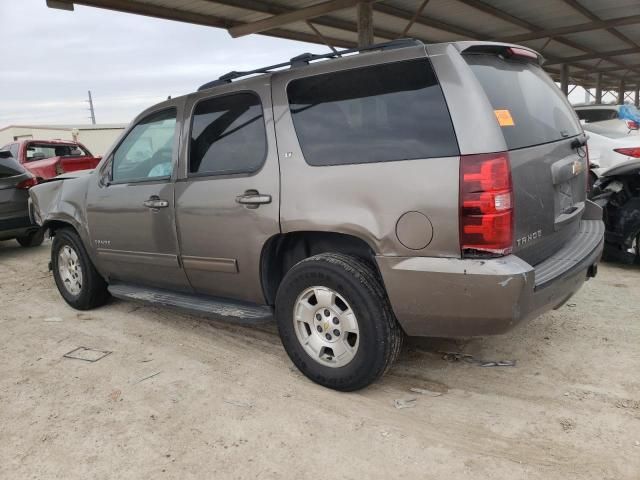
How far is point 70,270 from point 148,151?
1.58m

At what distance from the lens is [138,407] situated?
10.0 feet

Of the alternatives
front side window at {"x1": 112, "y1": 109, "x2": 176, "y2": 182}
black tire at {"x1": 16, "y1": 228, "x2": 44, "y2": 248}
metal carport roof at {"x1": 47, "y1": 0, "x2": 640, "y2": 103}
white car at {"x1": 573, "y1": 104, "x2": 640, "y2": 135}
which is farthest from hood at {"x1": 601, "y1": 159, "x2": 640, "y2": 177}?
black tire at {"x1": 16, "y1": 228, "x2": 44, "y2": 248}

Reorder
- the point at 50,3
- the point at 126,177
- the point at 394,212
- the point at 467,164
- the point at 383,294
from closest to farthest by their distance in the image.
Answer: the point at 467,164, the point at 394,212, the point at 383,294, the point at 126,177, the point at 50,3

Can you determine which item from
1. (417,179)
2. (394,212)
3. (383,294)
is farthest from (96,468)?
(417,179)

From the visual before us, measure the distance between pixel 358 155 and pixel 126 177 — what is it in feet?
7.47

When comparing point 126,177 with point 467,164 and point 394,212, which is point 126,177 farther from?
point 467,164

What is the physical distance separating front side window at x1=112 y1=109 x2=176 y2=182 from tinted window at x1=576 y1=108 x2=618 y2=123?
773 cm

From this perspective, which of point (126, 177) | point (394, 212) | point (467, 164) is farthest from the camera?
point (126, 177)

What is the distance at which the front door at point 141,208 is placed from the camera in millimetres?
3867

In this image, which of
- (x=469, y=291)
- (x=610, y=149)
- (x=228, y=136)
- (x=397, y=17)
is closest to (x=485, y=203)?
(x=469, y=291)

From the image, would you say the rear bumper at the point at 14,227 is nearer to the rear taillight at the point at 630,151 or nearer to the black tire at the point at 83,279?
the black tire at the point at 83,279

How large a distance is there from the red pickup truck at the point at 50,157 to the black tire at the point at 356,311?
32.2 ft

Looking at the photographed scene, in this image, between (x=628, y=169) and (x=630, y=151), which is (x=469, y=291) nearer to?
(x=628, y=169)

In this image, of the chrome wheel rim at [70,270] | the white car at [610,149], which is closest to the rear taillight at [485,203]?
the chrome wheel rim at [70,270]
